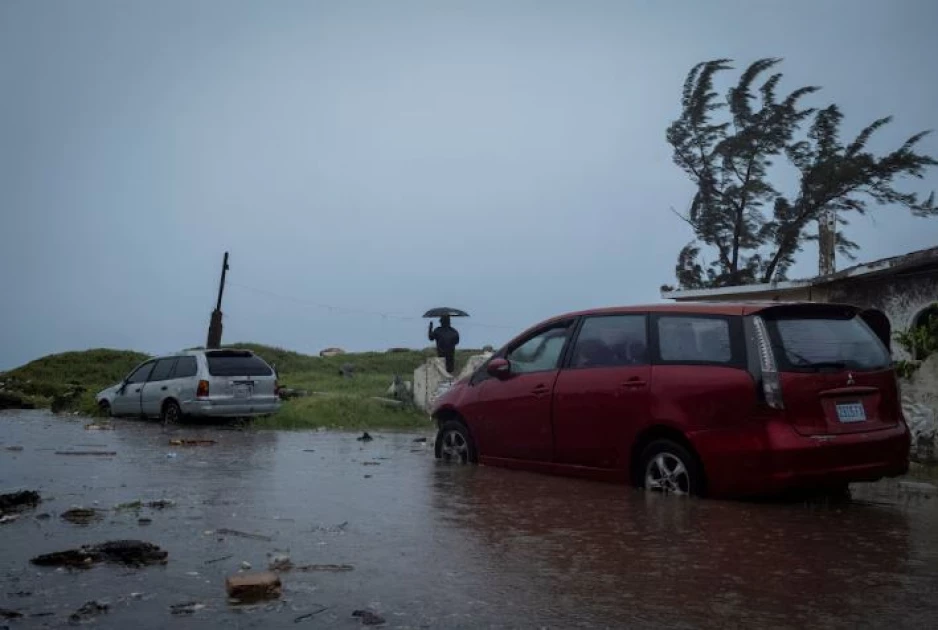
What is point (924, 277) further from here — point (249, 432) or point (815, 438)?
point (249, 432)

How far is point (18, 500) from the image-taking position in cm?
759

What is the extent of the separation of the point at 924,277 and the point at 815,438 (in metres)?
7.83

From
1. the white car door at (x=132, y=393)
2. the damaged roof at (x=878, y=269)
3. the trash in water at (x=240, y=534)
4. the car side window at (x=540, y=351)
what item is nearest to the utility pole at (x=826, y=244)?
the damaged roof at (x=878, y=269)

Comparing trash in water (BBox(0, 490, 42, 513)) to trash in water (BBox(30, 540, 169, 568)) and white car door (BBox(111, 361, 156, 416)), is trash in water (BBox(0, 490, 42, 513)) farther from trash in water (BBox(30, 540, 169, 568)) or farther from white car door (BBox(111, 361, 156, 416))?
white car door (BBox(111, 361, 156, 416))

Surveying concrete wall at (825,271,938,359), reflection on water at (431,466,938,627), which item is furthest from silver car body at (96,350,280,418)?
concrete wall at (825,271,938,359)

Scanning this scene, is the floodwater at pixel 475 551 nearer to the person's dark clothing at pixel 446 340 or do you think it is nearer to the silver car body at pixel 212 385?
the silver car body at pixel 212 385

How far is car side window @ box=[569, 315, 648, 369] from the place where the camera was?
9008 millimetres

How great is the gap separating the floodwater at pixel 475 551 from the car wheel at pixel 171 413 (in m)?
8.87

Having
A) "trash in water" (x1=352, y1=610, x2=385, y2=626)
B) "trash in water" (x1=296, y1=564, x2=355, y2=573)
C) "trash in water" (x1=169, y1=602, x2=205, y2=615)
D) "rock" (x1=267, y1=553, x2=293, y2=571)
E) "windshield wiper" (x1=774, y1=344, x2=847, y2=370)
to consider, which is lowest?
"trash in water" (x1=352, y1=610, x2=385, y2=626)

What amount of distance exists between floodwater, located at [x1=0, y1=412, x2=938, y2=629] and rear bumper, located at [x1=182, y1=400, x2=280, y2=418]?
811 centimetres

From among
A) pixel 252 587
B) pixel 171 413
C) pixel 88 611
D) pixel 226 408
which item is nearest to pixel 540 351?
pixel 252 587

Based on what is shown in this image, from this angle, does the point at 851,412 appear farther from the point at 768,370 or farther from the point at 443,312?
the point at 443,312

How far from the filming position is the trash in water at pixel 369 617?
4.29 meters

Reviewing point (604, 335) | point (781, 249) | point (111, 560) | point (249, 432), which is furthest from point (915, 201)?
point (111, 560)
